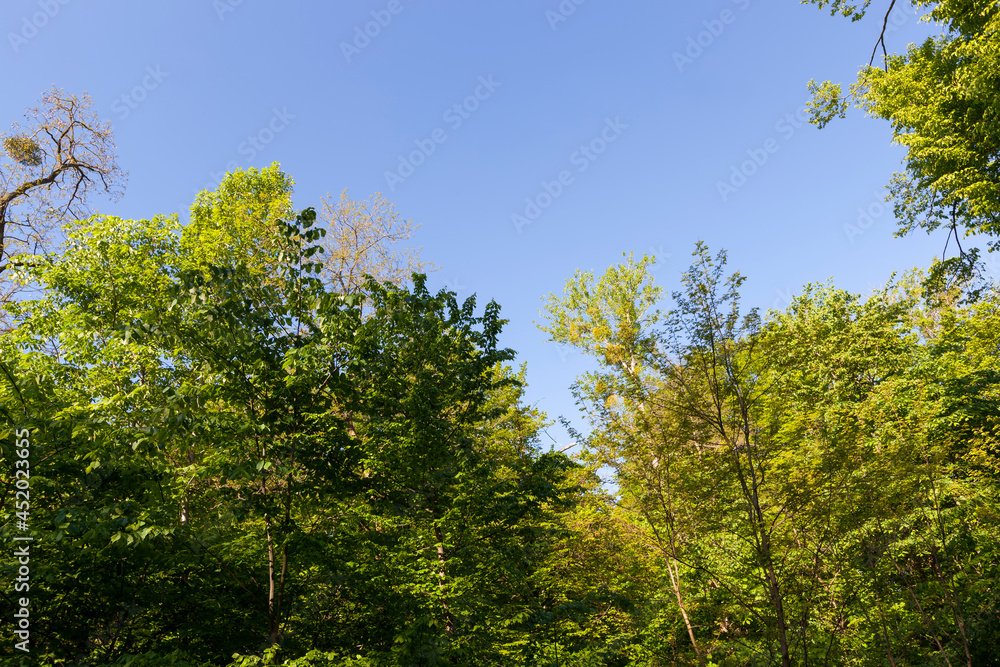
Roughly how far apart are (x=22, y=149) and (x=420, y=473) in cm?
1615

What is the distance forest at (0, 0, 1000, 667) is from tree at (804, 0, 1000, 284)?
0.07 metres

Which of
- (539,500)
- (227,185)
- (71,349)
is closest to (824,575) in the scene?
(539,500)

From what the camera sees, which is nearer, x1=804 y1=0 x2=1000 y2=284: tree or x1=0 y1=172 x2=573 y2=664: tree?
x1=0 y1=172 x2=573 y2=664: tree

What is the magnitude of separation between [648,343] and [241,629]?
23.1 ft

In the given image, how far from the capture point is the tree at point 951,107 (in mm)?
9914

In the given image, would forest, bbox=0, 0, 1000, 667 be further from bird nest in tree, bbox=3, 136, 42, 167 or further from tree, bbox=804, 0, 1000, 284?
bird nest in tree, bbox=3, 136, 42, 167

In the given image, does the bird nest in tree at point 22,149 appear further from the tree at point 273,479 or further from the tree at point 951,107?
the tree at point 951,107

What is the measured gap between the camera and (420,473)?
7.66 m

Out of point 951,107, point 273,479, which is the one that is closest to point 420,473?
point 273,479

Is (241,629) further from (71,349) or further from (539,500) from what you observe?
(71,349)

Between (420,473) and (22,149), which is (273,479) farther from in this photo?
(22,149)

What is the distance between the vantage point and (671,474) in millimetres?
8195

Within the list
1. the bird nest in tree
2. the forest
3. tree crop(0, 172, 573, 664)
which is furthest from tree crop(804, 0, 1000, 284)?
the bird nest in tree

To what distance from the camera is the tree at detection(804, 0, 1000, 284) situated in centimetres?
991
